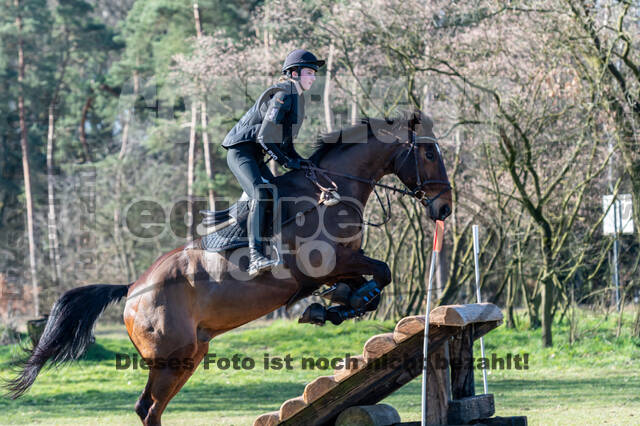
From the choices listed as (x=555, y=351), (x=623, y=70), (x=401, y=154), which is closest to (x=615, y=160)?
(x=623, y=70)

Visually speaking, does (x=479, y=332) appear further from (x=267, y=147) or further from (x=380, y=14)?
(x=380, y=14)

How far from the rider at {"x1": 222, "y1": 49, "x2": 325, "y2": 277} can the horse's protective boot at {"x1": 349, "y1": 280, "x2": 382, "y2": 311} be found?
2.28ft

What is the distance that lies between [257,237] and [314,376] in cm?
837

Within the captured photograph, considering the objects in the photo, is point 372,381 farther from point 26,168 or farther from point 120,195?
point 26,168

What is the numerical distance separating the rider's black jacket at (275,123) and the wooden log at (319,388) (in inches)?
69.1

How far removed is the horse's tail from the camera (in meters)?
6.73

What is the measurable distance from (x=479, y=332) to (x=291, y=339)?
12.8 metres

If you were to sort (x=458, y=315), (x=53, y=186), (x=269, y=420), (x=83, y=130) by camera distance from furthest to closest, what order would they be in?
(x=83, y=130) < (x=53, y=186) < (x=269, y=420) < (x=458, y=315)

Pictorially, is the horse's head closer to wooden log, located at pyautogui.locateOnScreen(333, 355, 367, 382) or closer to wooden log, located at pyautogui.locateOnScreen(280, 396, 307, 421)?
wooden log, located at pyautogui.locateOnScreen(333, 355, 367, 382)

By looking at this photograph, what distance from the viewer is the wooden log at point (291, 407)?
5770 millimetres

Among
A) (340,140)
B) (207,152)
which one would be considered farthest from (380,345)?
(207,152)

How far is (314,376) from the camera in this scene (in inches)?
547

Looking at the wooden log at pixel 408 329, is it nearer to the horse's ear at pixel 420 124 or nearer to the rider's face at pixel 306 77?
the horse's ear at pixel 420 124

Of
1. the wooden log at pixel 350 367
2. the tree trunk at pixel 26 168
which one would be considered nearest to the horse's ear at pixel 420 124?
the wooden log at pixel 350 367
